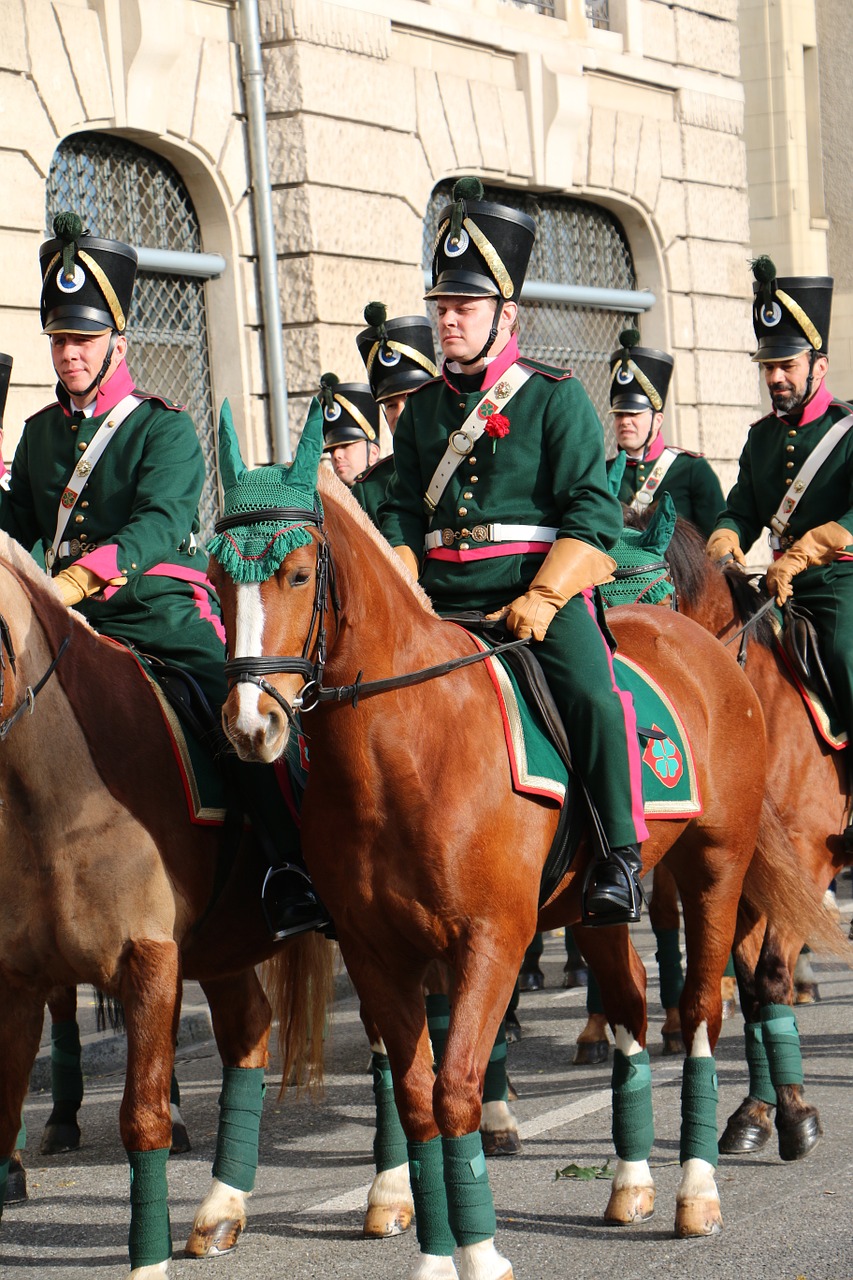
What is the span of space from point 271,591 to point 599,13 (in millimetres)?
13694

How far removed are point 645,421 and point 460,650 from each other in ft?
18.2

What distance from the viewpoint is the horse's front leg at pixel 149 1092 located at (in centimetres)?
477

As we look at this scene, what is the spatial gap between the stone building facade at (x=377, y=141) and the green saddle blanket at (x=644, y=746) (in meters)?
6.23

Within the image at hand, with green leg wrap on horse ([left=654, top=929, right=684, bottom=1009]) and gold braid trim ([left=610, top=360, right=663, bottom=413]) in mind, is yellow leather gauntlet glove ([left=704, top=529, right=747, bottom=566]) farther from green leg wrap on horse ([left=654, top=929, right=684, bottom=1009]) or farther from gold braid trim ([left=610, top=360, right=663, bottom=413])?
gold braid trim ([left=610, top=360, right=663, bottom=413])

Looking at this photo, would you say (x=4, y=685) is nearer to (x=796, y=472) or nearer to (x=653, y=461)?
(x=796, y=472)

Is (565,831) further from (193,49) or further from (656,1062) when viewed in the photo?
(193,49)

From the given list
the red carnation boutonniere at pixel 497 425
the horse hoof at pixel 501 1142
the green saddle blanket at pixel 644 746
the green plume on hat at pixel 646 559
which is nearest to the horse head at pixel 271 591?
the green saddle blanket at pixel 644 746

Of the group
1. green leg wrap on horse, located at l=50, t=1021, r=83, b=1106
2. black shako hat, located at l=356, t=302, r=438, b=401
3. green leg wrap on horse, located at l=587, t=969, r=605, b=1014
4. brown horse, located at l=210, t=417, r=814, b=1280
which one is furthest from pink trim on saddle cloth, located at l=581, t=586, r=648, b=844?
black shako hat, located at l=356, t=302, r=438, b=401

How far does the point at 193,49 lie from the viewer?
1246cm

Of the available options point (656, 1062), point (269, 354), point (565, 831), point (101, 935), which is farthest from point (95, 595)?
point (269, 354)

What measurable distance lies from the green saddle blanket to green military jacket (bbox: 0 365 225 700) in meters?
1.18

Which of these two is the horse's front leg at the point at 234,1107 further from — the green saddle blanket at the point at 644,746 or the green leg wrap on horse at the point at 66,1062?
the green saddle blanket at the point at 644,746

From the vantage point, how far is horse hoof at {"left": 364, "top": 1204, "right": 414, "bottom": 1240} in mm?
5453

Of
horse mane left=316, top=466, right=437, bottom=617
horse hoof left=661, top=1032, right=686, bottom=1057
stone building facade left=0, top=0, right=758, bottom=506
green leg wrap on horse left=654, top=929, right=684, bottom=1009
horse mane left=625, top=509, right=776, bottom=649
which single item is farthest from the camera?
stone building facade left=0, top=0, right=758, bottom=506
